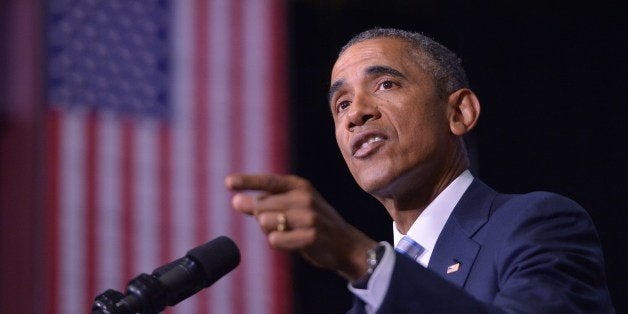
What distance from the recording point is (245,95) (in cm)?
472

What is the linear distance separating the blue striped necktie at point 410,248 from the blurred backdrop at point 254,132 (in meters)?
2.35

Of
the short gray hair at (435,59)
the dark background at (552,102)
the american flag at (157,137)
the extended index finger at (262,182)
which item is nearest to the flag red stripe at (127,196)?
the american flag at (157,137)

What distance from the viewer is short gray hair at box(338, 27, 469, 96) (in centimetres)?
229

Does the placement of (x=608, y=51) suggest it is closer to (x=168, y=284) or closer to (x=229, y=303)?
(x=229, y=303)

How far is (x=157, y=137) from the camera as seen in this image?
14.4ft

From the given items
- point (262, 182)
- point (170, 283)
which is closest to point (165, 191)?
point (170, 283)

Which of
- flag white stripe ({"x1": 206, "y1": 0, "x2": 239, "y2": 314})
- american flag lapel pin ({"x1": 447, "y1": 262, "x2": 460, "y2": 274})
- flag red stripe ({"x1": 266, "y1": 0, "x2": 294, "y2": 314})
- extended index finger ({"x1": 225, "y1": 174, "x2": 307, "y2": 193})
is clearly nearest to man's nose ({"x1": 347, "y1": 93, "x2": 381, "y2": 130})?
american flag lapel pin ({"x1": 447, "y1": 262, "x2": 460, "y2": 274})

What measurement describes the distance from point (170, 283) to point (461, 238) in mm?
588

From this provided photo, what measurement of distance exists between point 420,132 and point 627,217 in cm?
284

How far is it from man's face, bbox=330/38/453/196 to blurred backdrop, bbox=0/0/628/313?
216 centimetres

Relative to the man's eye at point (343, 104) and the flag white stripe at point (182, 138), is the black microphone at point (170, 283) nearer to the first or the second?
the man's eye at point (343, 104)

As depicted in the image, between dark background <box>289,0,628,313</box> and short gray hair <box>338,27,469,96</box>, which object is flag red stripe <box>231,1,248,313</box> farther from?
short gray hair <box>338,27,469,96</box>

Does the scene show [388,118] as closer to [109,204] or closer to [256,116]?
[109,204]

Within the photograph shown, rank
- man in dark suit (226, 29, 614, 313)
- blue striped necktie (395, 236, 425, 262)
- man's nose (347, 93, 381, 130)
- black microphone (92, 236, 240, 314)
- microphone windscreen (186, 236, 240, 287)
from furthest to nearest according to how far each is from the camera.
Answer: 1. man's nose (347, 93, 381, 130)
2. blue striped necktie (395, 236, 425, 262)
3. microphone windscreen (186, 236, 240, 287)
4. black microphone (92, 236, 240, 314)
5. man in dark suit (226, 29, 614, 313)
